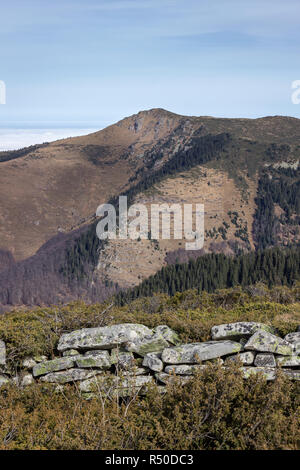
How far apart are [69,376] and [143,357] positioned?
6.36 ft

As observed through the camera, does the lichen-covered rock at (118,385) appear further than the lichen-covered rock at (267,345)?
No

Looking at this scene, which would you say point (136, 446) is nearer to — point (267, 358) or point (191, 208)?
point (267, 358)

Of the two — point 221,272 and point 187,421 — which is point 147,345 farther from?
point 221,272

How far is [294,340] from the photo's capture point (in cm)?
1013

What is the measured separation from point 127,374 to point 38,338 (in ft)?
11.4

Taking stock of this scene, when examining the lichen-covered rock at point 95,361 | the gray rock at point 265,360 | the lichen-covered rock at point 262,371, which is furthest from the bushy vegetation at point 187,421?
the lichen-covered rock at point 95,361

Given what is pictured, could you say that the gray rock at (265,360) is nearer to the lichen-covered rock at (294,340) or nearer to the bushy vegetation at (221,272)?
the lichen-covered rock at (294,340)

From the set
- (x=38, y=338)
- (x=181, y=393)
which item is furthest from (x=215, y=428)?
(x=38, y=338)

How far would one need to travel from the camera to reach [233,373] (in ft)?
27.1

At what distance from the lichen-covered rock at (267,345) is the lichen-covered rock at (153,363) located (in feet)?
6.99

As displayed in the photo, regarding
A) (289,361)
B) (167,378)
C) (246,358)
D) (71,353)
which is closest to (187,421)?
(167,378)

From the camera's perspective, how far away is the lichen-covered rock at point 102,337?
10695 millimetres

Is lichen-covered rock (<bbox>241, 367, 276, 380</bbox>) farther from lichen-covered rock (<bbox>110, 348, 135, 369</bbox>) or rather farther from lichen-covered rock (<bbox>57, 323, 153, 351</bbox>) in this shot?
lichen-covered rock (<bbox>57, 323, 153, 351</bbox>)

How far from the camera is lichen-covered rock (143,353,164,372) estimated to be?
983 cm
